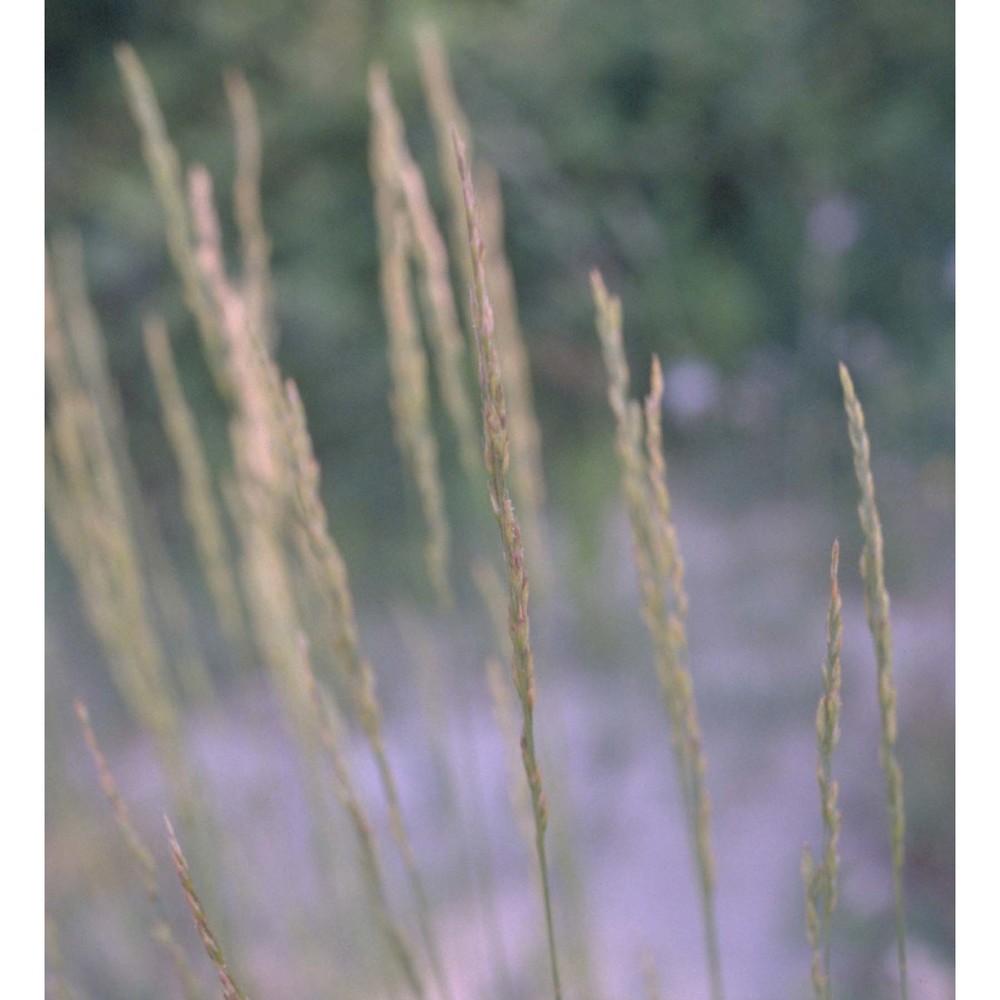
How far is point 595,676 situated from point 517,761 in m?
1.47

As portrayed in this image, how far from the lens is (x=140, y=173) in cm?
260

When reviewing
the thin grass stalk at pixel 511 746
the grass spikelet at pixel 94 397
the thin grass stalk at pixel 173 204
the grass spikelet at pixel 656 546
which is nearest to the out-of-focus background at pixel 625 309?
the grass spikelet at pixel 94 397

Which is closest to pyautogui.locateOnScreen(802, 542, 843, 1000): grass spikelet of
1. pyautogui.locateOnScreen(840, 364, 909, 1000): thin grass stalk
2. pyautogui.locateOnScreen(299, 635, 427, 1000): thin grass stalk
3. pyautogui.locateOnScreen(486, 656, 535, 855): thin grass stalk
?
pyautogui.locateOnScreen(840, 364, 909, 1000): thin grass stalk

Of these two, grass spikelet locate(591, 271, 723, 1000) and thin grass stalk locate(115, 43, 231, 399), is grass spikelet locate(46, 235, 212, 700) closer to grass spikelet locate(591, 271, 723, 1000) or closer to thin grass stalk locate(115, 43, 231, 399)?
thin grass stalk locate(115, 43, 231, 399)

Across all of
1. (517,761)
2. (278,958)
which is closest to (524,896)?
(278,958)

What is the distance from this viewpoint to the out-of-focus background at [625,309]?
232cm

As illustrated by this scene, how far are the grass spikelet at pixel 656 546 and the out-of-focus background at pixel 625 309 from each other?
1456 mm

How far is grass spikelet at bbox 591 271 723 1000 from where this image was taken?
61 centimetres

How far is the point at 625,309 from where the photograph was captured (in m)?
2.74

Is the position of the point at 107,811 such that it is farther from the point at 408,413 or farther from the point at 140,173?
the point at 140,173

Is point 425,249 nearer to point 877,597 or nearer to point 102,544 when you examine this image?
point 102,544

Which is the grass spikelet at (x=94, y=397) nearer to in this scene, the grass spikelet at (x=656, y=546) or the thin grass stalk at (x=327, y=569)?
the thin grass stalk at (x=327, y=569)

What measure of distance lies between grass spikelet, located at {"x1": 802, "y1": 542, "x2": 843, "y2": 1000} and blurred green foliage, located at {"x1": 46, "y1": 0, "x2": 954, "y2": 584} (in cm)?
206

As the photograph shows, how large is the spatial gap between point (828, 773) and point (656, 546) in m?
0.19
